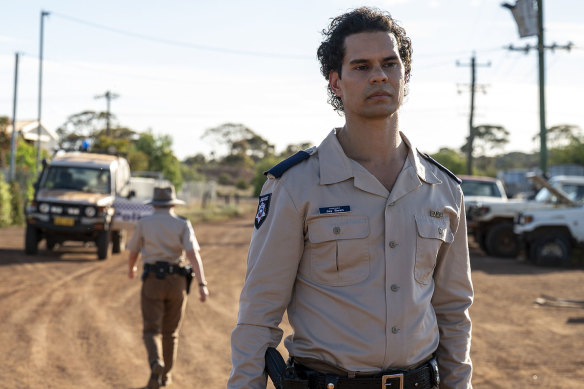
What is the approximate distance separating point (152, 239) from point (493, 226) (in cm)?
1525

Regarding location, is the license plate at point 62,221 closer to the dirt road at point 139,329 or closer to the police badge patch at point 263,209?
the dirt road at point 139,329

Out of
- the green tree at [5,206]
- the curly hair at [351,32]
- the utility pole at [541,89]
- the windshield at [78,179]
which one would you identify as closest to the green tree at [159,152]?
the green tree at [5,206]

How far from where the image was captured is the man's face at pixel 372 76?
2791 mm

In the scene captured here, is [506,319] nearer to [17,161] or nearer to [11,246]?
[11,246]

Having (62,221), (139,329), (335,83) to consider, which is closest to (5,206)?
(62,221)

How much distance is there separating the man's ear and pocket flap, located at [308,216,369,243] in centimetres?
54

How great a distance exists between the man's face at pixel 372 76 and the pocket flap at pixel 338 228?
0.39 meters

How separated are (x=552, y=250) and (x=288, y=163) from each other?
1730 cm

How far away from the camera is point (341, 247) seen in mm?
2711

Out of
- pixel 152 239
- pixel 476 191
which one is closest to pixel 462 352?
pixel 152 239

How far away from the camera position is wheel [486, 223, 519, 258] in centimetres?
2084

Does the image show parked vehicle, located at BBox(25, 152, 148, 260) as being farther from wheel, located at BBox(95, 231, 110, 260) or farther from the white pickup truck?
the white pickup truck

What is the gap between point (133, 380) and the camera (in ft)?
25.0

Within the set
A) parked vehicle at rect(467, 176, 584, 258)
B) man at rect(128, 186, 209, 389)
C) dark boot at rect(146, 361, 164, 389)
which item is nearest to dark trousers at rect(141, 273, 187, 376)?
man at rect(128, 186, 209, 389)
